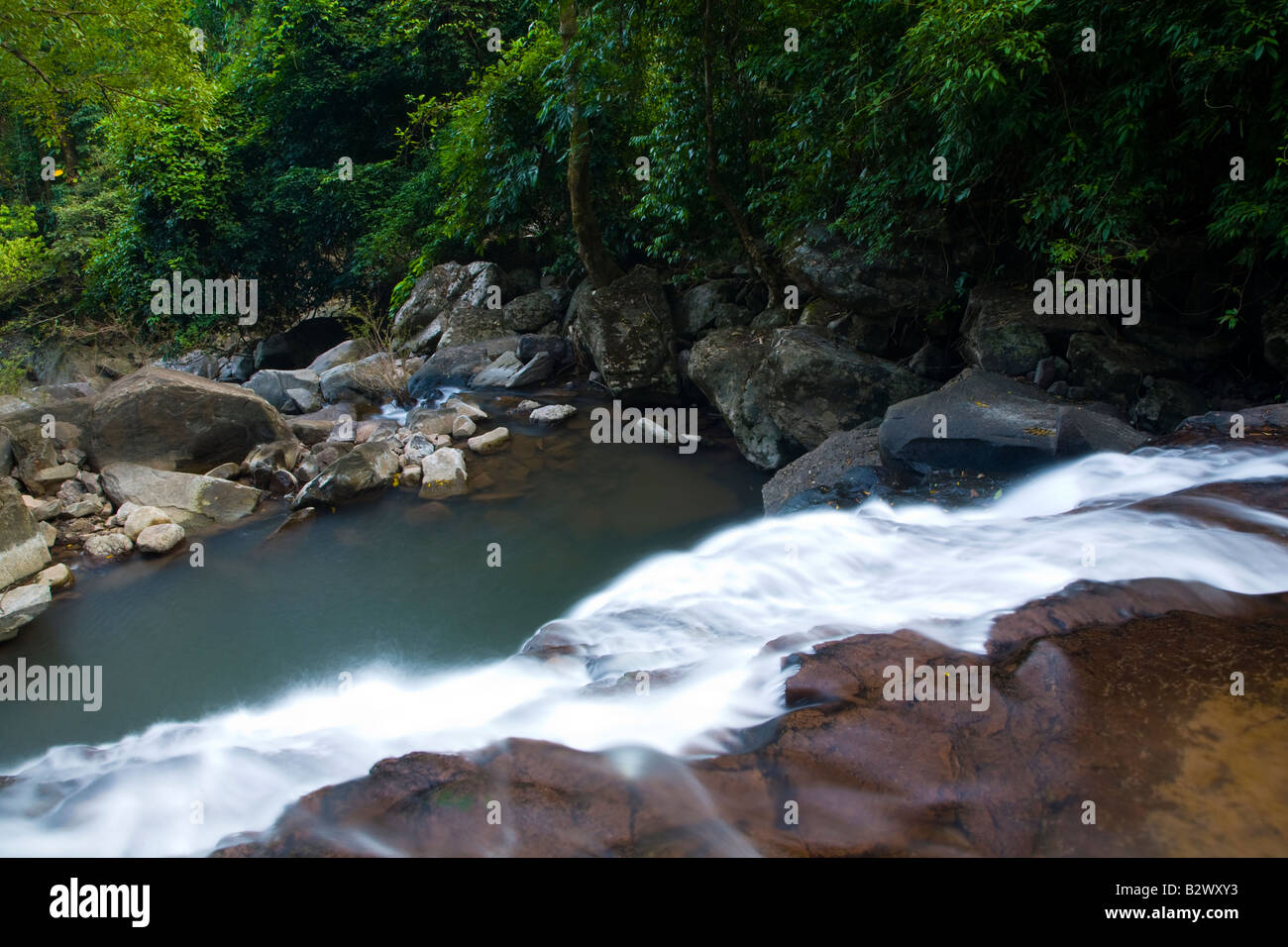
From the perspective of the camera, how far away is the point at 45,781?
11.3 ft

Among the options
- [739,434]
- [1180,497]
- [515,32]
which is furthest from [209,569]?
[515,32]

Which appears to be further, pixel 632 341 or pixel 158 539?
pixel 632 341

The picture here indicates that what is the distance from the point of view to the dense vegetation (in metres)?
5.62

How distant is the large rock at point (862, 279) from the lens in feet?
26.5

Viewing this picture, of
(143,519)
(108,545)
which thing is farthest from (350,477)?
(108,545)

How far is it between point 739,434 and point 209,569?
5.76 metres

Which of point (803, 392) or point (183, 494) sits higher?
point (803, 392)

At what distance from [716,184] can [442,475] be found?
5.21 m

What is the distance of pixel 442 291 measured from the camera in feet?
49.0

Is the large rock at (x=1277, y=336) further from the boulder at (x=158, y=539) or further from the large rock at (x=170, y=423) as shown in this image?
the large rock at (x=170, y=423)

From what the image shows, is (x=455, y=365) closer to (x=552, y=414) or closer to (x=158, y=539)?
(x=552, y=414)

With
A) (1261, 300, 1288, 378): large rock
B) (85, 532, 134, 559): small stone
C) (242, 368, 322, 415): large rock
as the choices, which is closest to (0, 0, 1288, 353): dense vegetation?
(1261, 300, 1288, 378): large rock

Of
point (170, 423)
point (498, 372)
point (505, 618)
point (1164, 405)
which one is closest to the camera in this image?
point (505, 618)

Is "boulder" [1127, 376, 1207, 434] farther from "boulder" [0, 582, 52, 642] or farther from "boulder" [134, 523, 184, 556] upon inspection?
"boulder" [0, 582, 52, 642]
